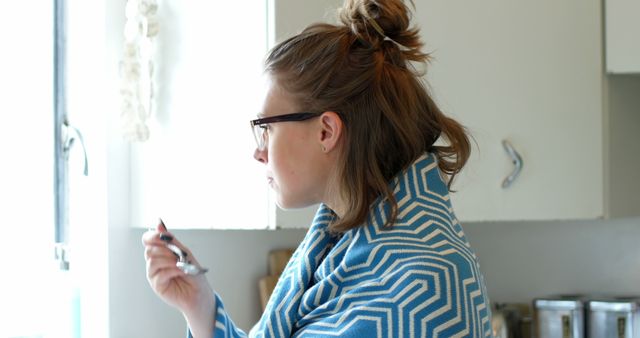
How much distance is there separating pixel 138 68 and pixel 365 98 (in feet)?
2.41

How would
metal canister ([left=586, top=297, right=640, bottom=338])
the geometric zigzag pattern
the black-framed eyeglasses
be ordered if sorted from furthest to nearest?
metal canister ([left=586, top=297, right=640, bottom=338]), the black-framed eyeglasses, the geometric zigzag pattern

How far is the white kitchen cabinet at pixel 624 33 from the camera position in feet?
6.63

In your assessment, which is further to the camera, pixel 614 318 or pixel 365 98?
pixel 614 318

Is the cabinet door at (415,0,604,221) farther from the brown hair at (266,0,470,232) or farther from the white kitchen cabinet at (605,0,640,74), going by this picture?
the brown hair at (266,0,470,232)

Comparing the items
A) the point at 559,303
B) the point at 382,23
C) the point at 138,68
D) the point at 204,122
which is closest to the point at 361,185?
the point at 382,23

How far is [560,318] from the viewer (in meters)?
2.21

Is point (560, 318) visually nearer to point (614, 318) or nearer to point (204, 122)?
point (614, 318)

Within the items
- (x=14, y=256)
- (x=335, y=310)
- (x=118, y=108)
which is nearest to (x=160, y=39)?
(x=118, y=108)

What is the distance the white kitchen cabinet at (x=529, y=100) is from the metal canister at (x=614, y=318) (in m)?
0.24

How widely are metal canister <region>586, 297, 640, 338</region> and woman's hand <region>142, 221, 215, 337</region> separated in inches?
47.2

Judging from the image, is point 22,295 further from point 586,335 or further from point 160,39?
point 586,335

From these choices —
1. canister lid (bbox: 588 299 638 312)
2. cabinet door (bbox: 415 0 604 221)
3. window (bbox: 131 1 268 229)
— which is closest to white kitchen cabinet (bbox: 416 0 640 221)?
cabinet door (bbox: 415 0 604 221)

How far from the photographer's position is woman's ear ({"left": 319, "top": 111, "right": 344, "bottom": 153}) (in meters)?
1.17

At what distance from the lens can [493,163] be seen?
6.43ft
